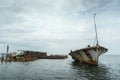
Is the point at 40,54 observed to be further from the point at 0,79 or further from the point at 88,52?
the point at 0,79

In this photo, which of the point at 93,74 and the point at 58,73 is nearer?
the point at 93,74

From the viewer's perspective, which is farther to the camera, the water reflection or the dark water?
the water reflection

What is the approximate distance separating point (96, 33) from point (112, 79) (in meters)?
19.8

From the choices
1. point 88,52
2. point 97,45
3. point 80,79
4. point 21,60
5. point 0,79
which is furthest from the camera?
point 21,60

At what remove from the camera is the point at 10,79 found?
25.1 meters

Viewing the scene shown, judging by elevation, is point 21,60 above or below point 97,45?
below

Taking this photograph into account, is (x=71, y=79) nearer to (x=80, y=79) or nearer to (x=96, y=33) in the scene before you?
(x=80, y=79)

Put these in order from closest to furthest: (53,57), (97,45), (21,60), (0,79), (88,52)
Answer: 1. (0,79)
2. (97,45)
3. (88,52)
4. (21,60)
5. (53,57)

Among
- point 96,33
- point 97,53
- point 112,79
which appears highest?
point 96,33

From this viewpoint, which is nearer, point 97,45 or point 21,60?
point 97,45

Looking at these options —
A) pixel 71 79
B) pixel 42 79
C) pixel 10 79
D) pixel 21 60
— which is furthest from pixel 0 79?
pixel 21 60

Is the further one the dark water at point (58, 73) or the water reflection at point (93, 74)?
the water reflection at point (93, 74)

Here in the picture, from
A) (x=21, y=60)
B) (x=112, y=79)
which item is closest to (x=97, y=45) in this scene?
(x=112, y=79)

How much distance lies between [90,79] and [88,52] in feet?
71.9
